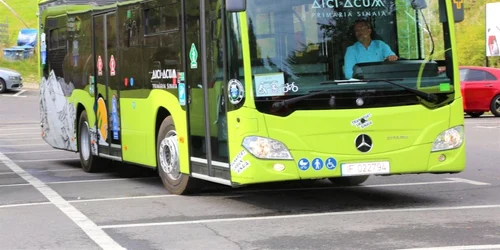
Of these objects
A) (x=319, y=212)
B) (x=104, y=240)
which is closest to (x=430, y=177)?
(x=319, y=212)

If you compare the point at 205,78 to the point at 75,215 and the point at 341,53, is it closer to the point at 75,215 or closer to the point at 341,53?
the point at 341,53

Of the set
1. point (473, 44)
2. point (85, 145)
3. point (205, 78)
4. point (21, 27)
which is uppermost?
point (21, 27)

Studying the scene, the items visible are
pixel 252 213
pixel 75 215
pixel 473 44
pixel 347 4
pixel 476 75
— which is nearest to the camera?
pixel 347 4

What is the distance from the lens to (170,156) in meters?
12.9

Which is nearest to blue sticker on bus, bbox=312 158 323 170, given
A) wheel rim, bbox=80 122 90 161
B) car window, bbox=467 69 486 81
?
wheel rim, bbox=80 122 90 161

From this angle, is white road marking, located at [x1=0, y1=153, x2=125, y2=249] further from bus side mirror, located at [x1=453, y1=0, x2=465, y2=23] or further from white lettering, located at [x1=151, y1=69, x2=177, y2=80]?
bus side mirror, located at [x1=453, y1=0, x2=465, y2=23]

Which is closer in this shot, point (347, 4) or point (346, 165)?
point (346, 165)

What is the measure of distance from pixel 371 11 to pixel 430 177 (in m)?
4.41

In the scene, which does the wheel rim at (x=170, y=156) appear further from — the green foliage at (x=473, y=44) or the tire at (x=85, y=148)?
the green foliage at (x=473, y=44)

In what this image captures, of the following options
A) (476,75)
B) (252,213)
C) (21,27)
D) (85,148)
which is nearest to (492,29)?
(476,75)

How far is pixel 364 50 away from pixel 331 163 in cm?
124

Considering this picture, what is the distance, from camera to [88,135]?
16.9 metres

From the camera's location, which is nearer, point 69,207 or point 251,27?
point 251,27

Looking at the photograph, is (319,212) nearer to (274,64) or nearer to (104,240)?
(274,64)
